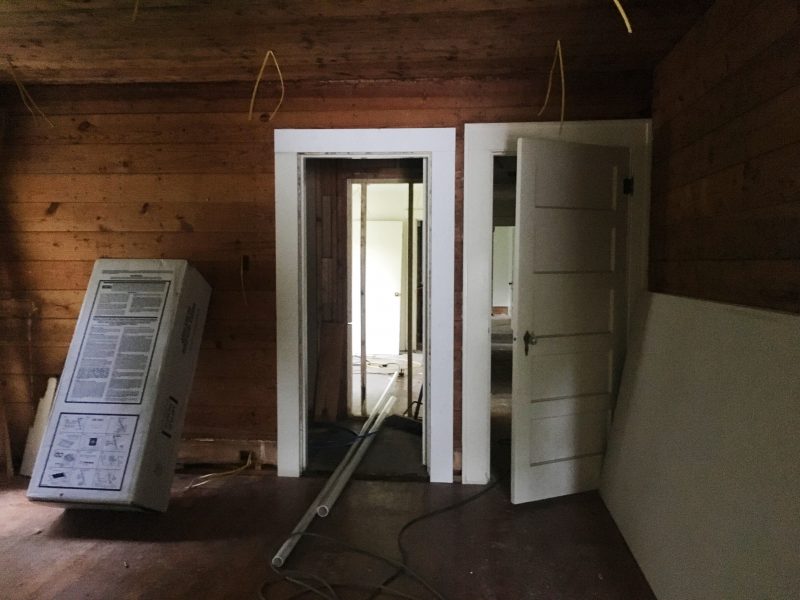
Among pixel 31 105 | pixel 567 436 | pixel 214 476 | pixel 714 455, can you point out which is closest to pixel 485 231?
pixel 567 436

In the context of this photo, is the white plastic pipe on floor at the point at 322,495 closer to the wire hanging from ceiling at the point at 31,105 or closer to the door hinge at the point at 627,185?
the door hinge at the point at 627,185

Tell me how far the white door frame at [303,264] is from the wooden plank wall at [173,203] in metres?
0.07

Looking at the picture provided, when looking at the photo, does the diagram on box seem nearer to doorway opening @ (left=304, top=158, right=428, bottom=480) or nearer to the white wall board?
doorway opening @ (left=304, top=158, right=428, bottom=480)

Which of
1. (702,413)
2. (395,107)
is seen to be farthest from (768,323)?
(395,107)

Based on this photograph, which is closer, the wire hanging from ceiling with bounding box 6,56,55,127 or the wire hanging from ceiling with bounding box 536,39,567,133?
the wire hanging from ceiling with bounding box 536,39,567,133

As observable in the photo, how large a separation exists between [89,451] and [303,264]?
144 cm

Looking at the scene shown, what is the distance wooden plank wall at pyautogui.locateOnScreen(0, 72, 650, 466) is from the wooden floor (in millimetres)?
565

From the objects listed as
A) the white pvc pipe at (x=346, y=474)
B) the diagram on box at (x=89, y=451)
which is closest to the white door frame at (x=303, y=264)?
the white pvc pipe at (x=346, y=474)

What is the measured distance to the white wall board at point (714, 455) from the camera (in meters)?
1.36

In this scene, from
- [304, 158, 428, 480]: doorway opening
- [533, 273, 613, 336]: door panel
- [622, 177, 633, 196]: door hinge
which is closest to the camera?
[533, 273, 613, 336]: door panel

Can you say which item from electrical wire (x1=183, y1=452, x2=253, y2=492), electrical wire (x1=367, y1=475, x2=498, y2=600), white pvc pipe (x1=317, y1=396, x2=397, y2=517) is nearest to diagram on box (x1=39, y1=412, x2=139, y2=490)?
electrical wire (x1=183, y1=452, x2=253, y2=492)

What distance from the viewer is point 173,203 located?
300 cm

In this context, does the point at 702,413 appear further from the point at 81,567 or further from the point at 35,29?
the point at 35,29

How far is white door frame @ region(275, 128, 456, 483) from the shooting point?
284 cm
